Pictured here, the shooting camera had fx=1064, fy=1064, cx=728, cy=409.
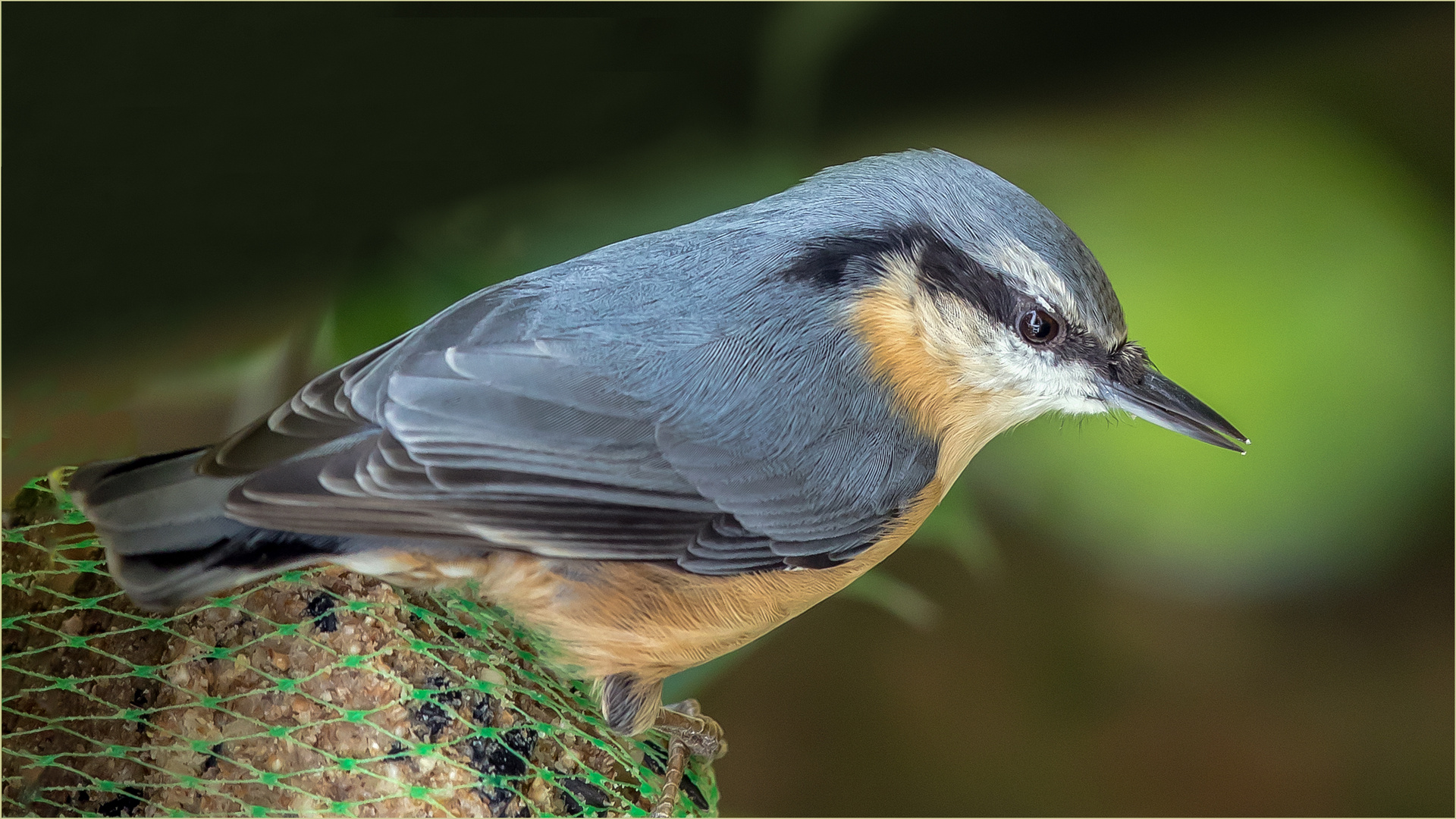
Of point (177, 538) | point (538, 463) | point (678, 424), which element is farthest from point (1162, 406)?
point (177, 538)

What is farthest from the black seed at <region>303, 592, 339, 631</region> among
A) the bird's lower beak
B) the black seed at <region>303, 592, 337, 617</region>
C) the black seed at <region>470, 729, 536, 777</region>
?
the bird's lower beak

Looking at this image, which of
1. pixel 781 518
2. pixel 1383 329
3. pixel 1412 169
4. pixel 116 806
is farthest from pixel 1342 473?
pixel 116 806

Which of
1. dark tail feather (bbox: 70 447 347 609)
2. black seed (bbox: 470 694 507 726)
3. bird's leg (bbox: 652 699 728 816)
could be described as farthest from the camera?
bird's leg (bbox: 652 699 728 816)

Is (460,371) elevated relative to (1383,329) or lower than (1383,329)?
lower

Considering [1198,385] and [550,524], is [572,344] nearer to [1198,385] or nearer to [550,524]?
[550,524]

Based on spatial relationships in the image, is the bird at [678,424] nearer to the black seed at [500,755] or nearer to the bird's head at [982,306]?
the bird's head at [982,306]

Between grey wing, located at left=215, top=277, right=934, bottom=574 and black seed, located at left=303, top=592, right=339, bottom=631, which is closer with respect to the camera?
grey wing, located at left=215, top=277, right=934, bottom=574

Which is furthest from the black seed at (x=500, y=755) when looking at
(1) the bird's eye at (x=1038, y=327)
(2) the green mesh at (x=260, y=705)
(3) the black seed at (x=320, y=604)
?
(1) the bird's eye at (x=1038, y=327)

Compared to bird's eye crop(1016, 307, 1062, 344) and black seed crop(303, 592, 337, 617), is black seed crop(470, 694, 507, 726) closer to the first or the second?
black seed crop(303, 592, 337, 617)
